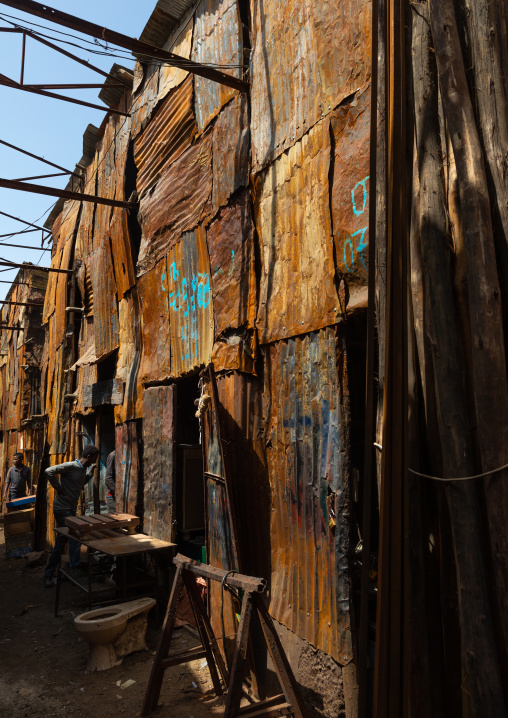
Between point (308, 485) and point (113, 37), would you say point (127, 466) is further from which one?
point (113, 37)

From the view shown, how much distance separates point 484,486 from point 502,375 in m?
0.55

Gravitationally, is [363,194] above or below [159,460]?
above

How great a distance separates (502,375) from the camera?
2.66m

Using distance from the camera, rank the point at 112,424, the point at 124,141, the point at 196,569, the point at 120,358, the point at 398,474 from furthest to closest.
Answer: the point at 112,424 < the point at 124,141 < the point at 120,358 < the point at 196,569 < the point at 398,474

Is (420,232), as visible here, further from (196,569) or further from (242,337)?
(196,569)

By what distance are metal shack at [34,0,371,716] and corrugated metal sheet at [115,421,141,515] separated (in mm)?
38

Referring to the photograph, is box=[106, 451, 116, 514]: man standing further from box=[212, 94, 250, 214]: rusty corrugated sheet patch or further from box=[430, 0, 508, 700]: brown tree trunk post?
box=[430, 0, 508, 700]: brown tree trunk post

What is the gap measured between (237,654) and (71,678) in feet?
7.79

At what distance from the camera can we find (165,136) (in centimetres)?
732

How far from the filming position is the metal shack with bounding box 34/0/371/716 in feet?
12.9

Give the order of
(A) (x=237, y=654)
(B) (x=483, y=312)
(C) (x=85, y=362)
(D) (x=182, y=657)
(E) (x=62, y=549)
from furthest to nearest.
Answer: (C) (x=85, y=362) < (E) (x=62, y=549) < (D) (x=182, y=657) < (A) (x=237, y=654) < (B) (x=483, y=312)

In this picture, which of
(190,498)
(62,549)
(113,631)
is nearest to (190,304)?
(190,498)

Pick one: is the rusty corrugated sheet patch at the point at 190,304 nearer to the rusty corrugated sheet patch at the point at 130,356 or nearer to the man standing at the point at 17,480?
the rusty corrugated sheet patch at the point at 130,356

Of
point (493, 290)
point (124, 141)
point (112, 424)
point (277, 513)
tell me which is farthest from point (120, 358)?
point (493, 290)
